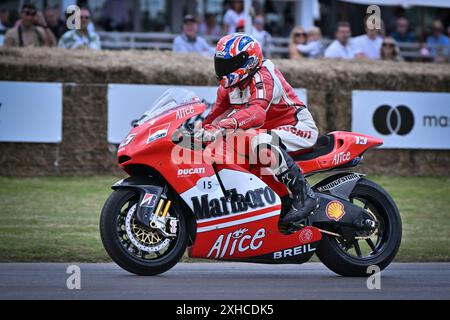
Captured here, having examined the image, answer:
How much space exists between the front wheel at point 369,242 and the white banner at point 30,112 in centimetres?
663

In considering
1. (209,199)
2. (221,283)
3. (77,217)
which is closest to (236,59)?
(209,199)

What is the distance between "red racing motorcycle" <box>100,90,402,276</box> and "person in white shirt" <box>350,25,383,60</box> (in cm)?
961

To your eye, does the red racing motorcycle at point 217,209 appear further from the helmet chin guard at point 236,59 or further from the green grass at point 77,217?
the green grass at point 77,217

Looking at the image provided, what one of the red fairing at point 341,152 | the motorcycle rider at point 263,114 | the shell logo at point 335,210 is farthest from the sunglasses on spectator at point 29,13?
the shell logo at point 335,210

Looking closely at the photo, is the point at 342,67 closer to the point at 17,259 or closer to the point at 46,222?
the point at 46,222

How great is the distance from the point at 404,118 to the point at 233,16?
14.1 feet

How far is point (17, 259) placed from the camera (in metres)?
8.27

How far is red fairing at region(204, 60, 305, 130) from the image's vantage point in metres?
7.32

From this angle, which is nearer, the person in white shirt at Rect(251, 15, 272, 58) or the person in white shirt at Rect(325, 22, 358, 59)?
the person in white shirt at Rect(251, 15, 272, 58)

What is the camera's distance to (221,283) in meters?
7.12

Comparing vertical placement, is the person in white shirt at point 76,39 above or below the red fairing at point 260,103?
above

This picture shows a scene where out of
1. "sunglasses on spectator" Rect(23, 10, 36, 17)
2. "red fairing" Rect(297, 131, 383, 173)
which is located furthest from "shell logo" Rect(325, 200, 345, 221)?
"sunglasses on spectator" Rect(23, 10, 36, 17)

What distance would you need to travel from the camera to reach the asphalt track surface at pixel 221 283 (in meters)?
6.49

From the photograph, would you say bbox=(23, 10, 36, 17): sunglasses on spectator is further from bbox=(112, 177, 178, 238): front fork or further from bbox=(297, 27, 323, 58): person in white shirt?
bbox=(112, 177, 178, 238): front fork
